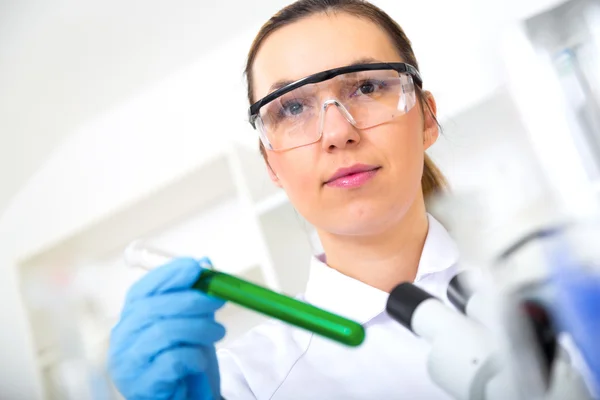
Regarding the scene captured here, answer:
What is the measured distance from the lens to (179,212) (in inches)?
29.1

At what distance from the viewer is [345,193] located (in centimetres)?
48

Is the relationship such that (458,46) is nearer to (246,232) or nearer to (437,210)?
(437,210)

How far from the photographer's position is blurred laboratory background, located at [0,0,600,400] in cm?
53

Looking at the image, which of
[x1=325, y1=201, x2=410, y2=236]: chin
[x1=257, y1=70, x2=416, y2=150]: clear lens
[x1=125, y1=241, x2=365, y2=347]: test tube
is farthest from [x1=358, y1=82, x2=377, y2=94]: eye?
[x1=125, y1=241, x2=365, y2=347]: test tube

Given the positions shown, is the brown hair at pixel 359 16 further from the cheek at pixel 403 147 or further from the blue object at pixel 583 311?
the blue object at pixel 583 311

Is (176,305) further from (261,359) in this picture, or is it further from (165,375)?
(261,359)

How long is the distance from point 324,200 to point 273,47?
186 millimetres

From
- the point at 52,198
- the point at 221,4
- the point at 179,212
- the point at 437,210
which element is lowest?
the point at 437,210

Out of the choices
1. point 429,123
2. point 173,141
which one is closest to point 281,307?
point 429,123

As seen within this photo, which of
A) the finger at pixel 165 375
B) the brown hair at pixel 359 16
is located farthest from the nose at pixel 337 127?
A: the finger at pixel 165 375

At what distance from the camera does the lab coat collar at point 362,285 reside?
490 mm

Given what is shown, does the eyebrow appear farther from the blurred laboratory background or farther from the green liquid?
the green liquid

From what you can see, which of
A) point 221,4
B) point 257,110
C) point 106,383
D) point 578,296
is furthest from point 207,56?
point 578,296

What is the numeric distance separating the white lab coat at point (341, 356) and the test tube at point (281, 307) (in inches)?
6.0
